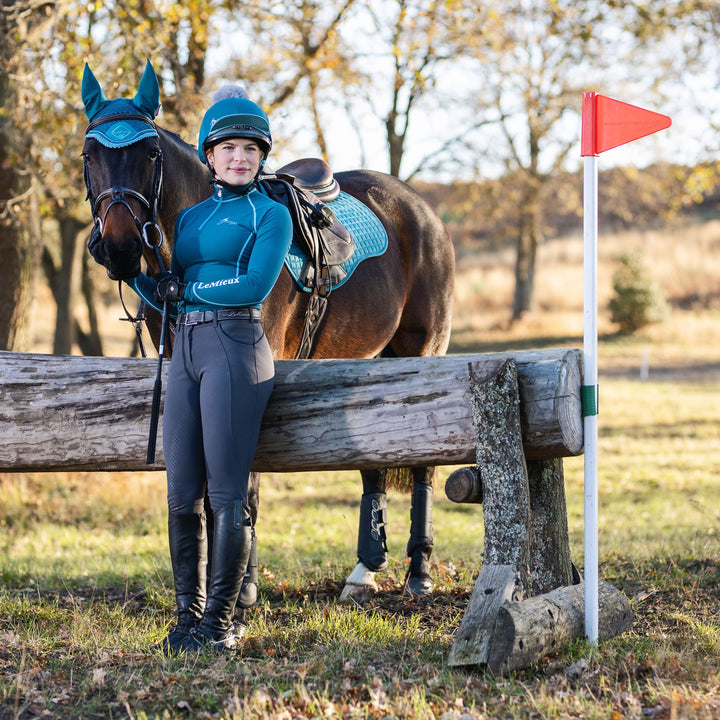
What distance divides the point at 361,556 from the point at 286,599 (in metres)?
0.57

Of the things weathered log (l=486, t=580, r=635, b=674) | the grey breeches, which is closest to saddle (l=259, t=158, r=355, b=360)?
the grey breeches

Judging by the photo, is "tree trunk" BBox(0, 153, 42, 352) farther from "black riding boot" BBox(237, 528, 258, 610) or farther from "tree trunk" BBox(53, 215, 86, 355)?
"tree trunk" BBox(53, 215, 86, 355)

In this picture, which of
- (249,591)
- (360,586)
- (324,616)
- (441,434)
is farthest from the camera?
A: (360,586)

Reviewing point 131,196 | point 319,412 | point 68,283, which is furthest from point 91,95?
point 68,283

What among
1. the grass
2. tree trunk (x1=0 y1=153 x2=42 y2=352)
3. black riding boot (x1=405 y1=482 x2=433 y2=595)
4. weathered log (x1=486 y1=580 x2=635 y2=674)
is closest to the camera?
the grass

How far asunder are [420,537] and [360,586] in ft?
1.64

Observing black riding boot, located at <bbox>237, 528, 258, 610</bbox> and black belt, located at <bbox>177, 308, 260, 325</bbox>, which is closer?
black belt, located at <bbox>177, 308, 260, 325</bbox>

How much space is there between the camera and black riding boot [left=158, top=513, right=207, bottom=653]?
3643 millimetres

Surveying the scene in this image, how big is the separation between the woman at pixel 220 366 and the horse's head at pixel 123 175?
0.20m

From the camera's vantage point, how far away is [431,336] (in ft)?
20.1

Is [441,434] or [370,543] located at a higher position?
[441,434]

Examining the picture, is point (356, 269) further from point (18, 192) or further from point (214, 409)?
point (18, 192)

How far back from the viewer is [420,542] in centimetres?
521

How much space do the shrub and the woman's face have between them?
23588 millimetres
